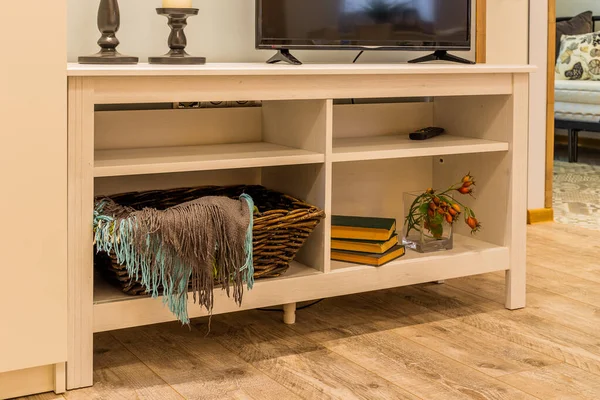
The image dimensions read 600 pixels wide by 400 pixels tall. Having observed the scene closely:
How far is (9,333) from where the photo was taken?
1674 millimetres

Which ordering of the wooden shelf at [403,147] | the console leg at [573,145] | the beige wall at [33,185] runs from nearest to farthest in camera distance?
the beige wall at [33,185], the wooden shelf at [403,147], the console leg at [573,145]

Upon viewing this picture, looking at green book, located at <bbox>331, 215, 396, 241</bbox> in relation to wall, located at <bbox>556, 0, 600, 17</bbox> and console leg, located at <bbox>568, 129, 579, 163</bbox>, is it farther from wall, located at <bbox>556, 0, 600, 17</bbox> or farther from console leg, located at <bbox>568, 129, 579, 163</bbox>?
wall, located at <bbox>556, 0, 600, 17</bbox>

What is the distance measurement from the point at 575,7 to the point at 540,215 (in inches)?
137

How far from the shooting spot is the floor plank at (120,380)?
175 cm

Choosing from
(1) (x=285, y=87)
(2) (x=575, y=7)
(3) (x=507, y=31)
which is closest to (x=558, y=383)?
(1) (x=285, y=87)

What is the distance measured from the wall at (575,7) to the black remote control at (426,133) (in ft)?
14.4

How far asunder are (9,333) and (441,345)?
3.28 ft

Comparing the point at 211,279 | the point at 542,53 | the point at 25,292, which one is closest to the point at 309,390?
the point at 211,279

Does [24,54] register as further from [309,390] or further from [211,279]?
[309,390]

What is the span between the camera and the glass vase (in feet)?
7.70

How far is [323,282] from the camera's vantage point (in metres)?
2.10

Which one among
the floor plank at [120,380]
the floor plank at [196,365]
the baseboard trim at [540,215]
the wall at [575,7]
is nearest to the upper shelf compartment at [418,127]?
the floor plank at [196,365]

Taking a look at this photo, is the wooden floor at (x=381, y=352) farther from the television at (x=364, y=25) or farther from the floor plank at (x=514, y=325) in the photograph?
the television at (x=364, y=25)

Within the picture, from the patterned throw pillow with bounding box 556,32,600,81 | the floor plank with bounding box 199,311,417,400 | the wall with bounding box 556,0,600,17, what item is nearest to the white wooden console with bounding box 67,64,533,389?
the floor plank with bounding box 199,311,417,400
